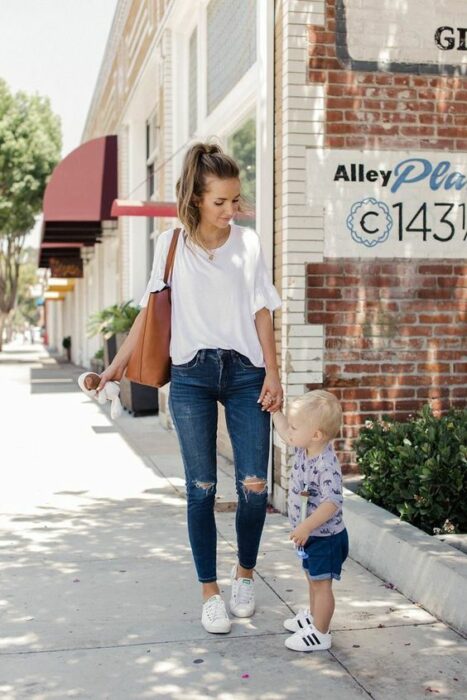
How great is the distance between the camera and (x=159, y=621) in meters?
4.36

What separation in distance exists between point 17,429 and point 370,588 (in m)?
7.79

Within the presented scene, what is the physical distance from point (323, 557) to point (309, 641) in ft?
1.17

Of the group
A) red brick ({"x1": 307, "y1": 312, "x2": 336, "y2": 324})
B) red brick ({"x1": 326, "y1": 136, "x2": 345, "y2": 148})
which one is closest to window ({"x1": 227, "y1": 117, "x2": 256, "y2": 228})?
red brick ({"x1": 326, "y1": 136, "x2": 345, "y2": 148})

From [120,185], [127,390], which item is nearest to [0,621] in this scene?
[127,390]

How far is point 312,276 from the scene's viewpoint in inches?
254

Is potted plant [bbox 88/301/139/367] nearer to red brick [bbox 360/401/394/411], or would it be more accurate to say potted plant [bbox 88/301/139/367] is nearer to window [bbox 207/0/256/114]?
window [bbox 207/0/256/114]

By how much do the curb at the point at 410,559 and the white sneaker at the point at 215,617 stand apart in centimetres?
97

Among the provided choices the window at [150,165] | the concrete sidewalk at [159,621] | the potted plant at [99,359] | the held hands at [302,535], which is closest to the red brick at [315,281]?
the concrete sidewalk at [159,621]

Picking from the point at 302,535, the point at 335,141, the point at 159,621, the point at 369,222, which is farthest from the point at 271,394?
the point at 335,141

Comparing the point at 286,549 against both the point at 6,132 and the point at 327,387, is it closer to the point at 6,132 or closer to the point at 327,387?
the point at 327,387

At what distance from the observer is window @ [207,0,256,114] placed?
26.9 feet

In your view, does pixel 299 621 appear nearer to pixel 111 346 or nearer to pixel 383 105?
pixel 383 105

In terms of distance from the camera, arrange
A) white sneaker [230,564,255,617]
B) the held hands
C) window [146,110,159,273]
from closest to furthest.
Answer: the held hands → white sneaker [230,564,255,617] → window [146,110,159,273]

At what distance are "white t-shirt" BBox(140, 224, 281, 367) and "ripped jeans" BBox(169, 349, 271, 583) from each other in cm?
6
